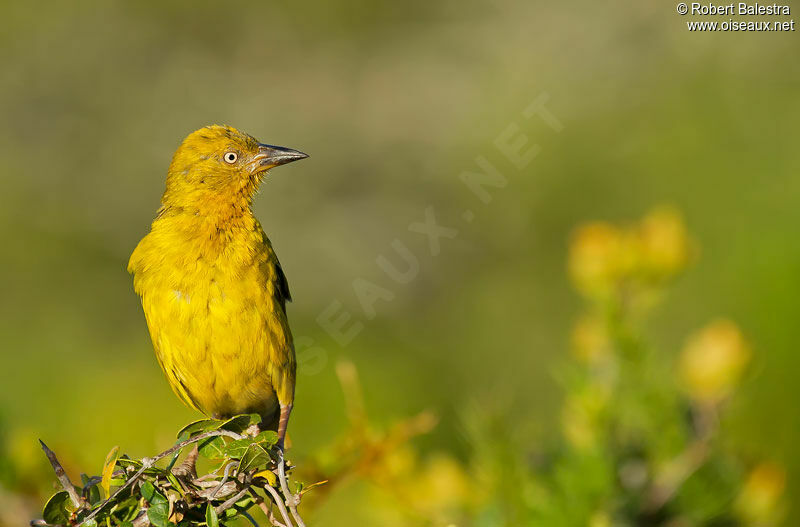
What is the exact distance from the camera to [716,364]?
127 inches

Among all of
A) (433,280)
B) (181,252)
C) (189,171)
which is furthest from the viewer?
(433,280)

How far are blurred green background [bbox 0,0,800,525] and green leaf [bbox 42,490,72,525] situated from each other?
9.03 feet

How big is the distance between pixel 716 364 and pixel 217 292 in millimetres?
1744

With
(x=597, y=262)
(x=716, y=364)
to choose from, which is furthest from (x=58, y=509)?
(x=716, y=364)

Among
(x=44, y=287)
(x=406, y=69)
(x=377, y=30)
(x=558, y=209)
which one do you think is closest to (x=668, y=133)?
(x=558, y=209)

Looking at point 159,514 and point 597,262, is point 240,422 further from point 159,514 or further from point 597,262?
point 597,262

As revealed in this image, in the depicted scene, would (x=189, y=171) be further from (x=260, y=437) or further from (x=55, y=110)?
(x=55, y=110)

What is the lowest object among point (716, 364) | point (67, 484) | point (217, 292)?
point (67, 484)

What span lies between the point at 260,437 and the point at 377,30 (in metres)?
11.7

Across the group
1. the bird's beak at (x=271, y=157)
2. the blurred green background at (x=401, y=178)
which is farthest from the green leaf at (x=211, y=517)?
the blurred green background at (x=401, y=178)

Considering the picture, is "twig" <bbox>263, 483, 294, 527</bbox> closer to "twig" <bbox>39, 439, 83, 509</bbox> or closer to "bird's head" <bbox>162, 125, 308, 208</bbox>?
"twig" <bbox>39, 439, 83, 509</bbox>

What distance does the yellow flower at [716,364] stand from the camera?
126 inches

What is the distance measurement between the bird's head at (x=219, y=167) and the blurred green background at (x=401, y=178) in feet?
5.77

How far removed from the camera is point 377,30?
13305 millimetres
